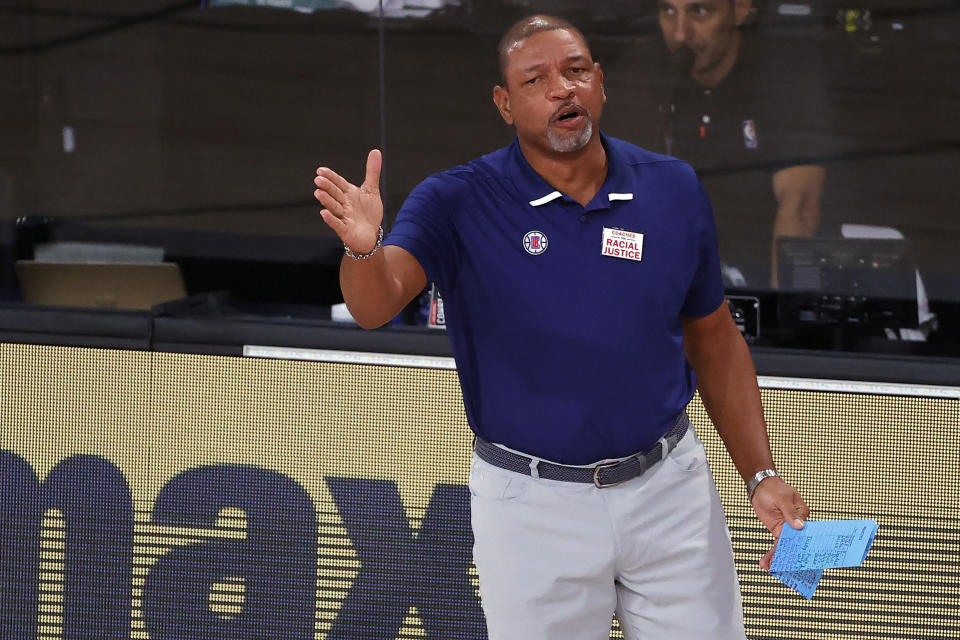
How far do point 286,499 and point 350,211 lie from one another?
3.73 feet

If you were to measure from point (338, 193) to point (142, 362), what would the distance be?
1.19 meters

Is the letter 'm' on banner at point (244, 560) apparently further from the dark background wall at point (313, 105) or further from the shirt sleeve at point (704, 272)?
the dark background wall at point (313, 105)

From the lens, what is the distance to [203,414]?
2678 millimetres

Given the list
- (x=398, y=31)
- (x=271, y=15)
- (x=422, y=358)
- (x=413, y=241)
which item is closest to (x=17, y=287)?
(x=271, y=15)

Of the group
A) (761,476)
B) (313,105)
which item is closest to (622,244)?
(761,476)

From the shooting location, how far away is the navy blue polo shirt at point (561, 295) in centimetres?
187

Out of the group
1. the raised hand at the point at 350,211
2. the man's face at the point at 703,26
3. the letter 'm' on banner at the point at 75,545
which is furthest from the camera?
the man's face at the point at 703,26

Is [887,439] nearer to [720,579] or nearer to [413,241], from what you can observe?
[720,579]

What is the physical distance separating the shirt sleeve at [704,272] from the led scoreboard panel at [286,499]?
0.64 meters

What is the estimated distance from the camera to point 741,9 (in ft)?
15.7

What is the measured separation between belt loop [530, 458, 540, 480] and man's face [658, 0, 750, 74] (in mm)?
3244

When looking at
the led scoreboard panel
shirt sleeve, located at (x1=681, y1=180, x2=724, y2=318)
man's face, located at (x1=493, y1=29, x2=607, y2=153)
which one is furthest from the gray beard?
the led scoreboard panel

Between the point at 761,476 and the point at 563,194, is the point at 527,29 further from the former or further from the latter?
the point at 761,476

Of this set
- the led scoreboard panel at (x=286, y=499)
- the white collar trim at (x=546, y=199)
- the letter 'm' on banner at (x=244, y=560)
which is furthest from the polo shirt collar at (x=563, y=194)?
the letter 'm' on banner at (x=244, y=560)
